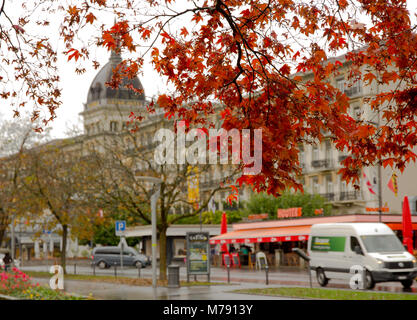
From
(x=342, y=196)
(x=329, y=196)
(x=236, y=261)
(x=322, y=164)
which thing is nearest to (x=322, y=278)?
(x=236, y=261)

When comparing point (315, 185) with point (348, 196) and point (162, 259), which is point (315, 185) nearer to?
point (348, 196)

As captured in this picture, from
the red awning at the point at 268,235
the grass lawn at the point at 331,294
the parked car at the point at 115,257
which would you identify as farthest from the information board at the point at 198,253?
the parked car at the point at 115,257

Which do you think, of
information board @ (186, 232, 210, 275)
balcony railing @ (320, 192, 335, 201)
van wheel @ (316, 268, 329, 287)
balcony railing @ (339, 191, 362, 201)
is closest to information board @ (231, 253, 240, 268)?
balcony railing @ (339, 191, 362, 201)

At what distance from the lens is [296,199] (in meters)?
60.0

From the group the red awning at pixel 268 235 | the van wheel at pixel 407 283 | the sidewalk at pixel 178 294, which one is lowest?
the sidewalk at pixel 178 294

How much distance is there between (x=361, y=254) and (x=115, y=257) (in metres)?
32.8

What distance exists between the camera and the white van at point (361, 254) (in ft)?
75.2

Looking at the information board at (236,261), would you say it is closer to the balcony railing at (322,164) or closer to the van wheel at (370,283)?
the balcony railing at (322,164)

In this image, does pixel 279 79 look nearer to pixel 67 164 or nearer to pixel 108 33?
pixel 108 33

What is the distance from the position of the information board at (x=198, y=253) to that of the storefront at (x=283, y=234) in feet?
52.2

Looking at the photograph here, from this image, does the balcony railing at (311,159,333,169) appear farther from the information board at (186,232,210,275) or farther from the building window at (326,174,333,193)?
the information board at (186,232,210,275)

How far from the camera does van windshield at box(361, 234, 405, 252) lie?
945 inches

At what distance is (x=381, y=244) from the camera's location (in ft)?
79.5

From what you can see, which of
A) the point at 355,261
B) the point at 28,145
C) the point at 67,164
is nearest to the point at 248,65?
the point at 355,261
